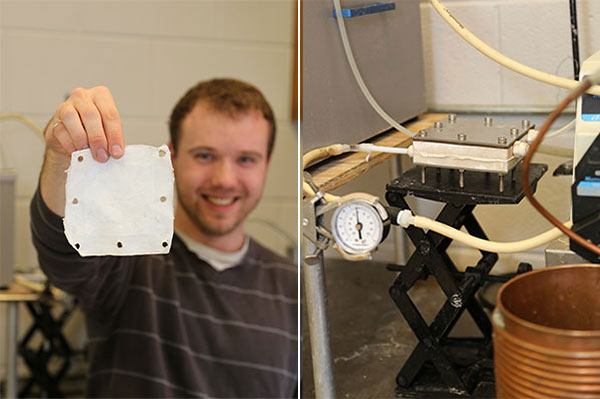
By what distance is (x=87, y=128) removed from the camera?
990mm

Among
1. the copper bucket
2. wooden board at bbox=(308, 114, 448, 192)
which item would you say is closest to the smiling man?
wooden board at bbox=(308, 114, 448, 192)

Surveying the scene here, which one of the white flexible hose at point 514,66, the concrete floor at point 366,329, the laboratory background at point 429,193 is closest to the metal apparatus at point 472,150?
the laboratory background at point 429,193

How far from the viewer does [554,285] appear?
101cm

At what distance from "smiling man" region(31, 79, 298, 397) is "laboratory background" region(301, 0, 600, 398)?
0.21 metres

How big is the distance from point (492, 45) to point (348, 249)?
1.15 m

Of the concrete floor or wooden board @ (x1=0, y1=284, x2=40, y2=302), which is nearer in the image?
the concrete floor

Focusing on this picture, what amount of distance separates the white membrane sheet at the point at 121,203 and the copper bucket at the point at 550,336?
457 millimetres

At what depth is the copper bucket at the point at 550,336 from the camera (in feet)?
2.64

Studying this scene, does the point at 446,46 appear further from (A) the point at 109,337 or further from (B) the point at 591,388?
(B) the point at 591,388

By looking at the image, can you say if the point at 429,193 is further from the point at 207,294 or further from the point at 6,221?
→ the point at 6,221

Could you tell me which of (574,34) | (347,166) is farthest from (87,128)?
Result: (574,34)

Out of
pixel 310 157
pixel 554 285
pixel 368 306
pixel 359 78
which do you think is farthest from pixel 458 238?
pixel 368 306

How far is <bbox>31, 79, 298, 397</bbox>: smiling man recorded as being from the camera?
1.81 m

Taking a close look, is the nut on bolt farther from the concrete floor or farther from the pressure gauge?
the pressure gauge
